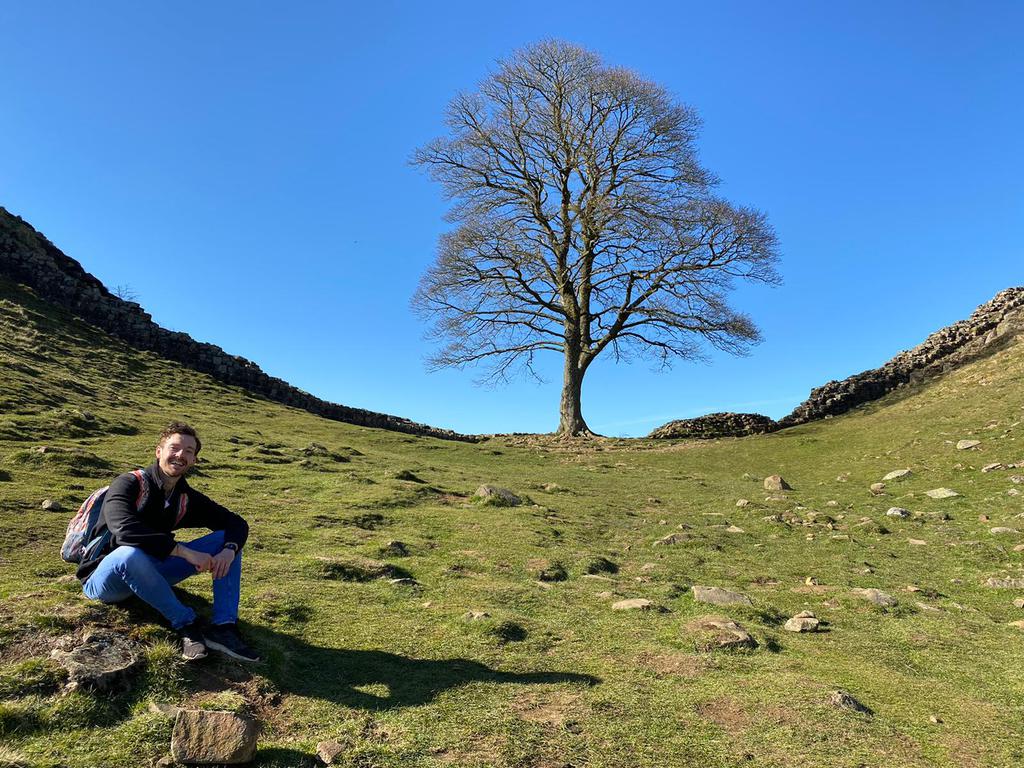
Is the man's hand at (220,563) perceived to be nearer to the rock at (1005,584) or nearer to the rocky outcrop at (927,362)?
the rock at (1005,584)

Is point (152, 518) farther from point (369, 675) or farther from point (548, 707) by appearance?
point (548, 707)

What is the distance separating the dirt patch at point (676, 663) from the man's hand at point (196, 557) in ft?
11.3

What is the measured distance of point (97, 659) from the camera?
4074 millimetres

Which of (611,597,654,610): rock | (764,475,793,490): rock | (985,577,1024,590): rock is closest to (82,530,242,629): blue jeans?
(611,597,654,610): rock

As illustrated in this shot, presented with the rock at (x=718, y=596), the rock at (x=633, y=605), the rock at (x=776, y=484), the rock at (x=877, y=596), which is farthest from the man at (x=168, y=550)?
the rock at (x=776, y=484)

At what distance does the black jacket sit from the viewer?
4660 millimetres

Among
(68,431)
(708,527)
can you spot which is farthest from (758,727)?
(68,431)

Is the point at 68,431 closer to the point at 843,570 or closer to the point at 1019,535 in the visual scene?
the point at 843,570

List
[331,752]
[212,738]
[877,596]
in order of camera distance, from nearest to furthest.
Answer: [212,738]
[331,752]
[877,596]

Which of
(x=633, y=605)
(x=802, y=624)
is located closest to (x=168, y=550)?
(x=633, y=605)

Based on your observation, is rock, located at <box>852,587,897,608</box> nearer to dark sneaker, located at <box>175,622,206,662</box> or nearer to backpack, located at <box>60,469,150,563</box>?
dark sneaker, located at <box>175,622,206,662</box>

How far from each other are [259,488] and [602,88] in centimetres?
2322

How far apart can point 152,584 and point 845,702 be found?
4.89 meters

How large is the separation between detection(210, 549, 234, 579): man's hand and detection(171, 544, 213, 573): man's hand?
0.08 ft
